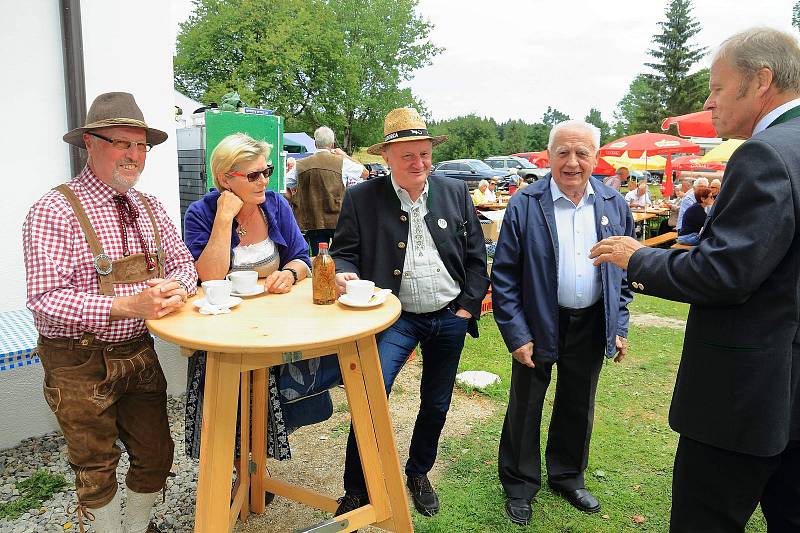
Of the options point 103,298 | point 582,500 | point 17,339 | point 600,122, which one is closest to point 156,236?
point 103,298

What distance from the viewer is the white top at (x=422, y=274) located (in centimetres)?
257

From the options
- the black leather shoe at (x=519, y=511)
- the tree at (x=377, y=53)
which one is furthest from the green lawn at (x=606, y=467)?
the tree at (x=377, y=53)

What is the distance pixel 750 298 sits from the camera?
5.27 feet

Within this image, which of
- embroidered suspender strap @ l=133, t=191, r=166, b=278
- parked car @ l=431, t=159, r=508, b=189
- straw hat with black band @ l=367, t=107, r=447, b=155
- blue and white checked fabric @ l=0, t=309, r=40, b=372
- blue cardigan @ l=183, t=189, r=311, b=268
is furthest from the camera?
parked car @ l=431, t=159, r=508, b=189

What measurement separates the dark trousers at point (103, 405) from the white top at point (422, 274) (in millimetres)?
1128

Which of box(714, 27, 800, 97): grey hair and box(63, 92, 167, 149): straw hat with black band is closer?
box(714, 27, 800, 97): grey hair

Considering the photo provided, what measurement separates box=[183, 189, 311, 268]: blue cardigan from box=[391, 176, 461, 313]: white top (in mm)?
489

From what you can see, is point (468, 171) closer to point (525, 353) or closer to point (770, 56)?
point (525, 353)

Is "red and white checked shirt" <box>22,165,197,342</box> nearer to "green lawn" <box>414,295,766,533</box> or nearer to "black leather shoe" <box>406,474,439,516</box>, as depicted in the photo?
"black leather shoe" <box>406,474,439,516</box>

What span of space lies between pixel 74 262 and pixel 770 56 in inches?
91.1

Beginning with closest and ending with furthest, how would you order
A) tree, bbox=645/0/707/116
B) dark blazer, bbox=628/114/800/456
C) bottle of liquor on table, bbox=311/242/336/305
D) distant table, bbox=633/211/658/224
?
dark blazer, bbox=628/114/800/456 → bottle of liquor on table, bbox=311/242/336/305 → distant table, bbox=633/211/658/224 → tree, bbox=645/0/707/116

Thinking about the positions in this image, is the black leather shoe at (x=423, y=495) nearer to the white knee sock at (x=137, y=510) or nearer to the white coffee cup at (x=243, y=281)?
the white knee sock at (x=137, y=510)

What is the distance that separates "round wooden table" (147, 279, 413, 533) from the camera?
170 cm

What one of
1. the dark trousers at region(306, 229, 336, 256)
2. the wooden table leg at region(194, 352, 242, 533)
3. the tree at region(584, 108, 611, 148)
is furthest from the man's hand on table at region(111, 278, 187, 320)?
the tree at region(584, 108, 611, 148)
